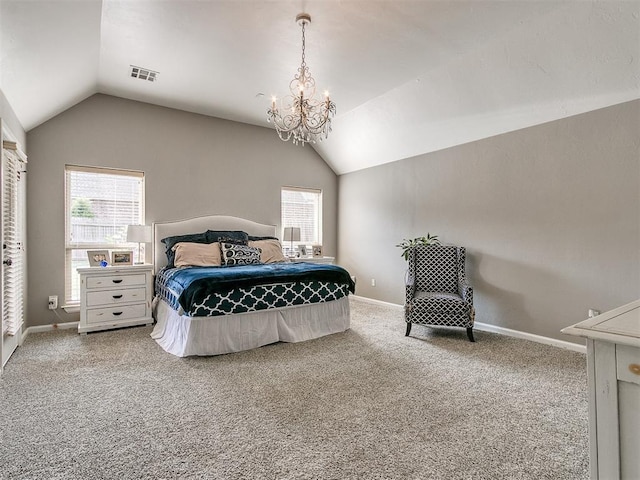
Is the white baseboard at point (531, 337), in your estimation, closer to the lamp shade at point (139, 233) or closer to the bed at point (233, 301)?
the bed at point (233, 301)

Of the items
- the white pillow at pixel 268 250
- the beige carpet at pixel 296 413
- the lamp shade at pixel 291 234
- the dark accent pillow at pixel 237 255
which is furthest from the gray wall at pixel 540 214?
the dark accent pillow at pixel 237 255

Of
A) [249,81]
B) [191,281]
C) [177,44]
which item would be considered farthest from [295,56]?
[191,281]

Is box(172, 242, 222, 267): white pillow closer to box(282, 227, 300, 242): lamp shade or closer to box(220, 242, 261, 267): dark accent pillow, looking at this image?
box(220, 242, 261, 267): dark accent pillow

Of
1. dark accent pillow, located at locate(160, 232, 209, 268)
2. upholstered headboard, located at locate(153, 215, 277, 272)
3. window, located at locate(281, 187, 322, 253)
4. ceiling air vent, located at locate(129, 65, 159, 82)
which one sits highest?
ceiling air vent, located at locate(129, 65, 159, 82)

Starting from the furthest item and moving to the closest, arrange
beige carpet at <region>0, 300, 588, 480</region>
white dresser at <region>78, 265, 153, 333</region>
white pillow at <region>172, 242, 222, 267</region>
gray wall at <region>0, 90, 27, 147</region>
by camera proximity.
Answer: white pillow at <region>172, 242, 222, 267</region> < white dresser at <region>78, 265, 153, 333</region> < gray wall at <region>0, 90, 27, 147</region> < beige carpet at <region>0, 300, 588, 480</region>

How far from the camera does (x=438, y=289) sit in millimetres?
4172

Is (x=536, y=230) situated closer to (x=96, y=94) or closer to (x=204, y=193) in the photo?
(x=204, y=193)

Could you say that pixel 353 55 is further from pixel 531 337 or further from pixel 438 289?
pixel 531 337

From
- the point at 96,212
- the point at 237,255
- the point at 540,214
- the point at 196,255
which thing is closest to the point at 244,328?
the point at 237,255

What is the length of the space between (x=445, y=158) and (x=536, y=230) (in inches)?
59.7

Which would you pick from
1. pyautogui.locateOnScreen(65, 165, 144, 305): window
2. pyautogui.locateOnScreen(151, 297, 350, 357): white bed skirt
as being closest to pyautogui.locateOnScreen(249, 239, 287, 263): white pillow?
pyautogui.locateOnScreen(151, 297, 350, 357): white bed skirt

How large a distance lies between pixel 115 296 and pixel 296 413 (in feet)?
9.61

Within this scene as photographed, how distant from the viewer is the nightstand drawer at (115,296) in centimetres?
382

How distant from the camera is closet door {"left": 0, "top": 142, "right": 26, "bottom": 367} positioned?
290 centimetres
